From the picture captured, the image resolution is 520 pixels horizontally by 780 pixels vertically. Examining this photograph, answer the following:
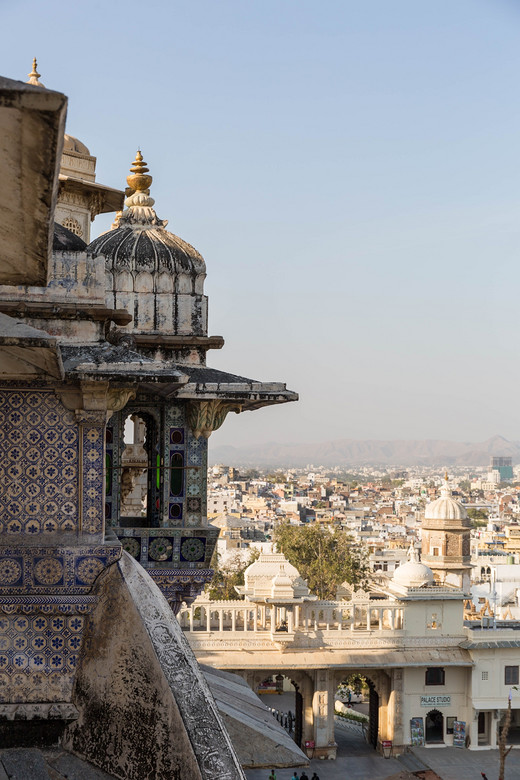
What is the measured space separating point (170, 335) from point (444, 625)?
64.8 feet

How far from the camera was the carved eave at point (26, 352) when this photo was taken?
17.3 feet

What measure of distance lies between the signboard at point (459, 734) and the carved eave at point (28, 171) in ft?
84.9

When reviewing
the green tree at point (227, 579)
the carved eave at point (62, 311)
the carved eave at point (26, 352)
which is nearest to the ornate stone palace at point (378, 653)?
the green tree at point (227, 579)

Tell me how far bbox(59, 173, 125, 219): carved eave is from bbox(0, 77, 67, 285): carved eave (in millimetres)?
8519

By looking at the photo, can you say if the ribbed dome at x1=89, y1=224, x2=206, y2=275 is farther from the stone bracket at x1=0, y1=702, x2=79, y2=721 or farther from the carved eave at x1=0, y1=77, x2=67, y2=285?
the carved eave at x1=0, y1=77, x2=67, y2=285

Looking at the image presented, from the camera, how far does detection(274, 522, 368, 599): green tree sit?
37.9 metres

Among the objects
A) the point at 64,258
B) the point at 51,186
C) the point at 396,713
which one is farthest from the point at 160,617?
the point at 396,713

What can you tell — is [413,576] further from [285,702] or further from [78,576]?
[78,576]

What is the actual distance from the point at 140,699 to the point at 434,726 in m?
23.6

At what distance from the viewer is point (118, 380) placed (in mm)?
6301

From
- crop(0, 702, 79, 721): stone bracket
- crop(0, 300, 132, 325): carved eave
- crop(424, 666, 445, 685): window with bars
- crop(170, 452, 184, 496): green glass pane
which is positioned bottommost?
crop(424, 666, 445, 685): window with bars

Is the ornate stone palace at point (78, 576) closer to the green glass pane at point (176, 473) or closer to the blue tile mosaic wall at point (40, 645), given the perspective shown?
the blue tile mosaic wall at point (40, 645)

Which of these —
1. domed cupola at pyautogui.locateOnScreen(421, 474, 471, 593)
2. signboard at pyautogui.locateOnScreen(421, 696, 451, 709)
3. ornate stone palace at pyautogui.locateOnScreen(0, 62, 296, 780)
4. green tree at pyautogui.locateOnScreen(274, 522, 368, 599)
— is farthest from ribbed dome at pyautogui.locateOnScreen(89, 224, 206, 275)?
domed cupola at pyautogui.locateOnScreen(421, 474, 471, 593)

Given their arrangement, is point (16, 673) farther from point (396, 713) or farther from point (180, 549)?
point (396, 713)
